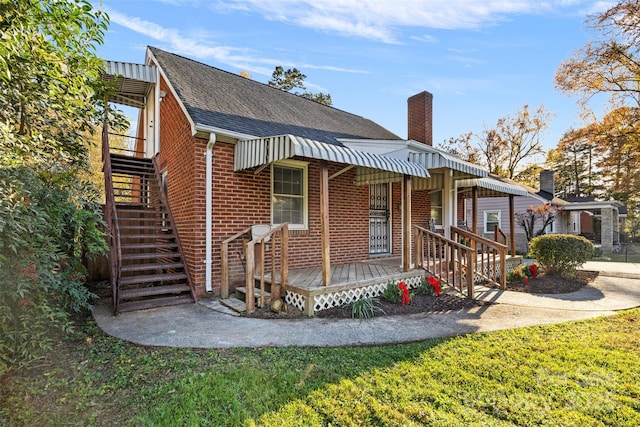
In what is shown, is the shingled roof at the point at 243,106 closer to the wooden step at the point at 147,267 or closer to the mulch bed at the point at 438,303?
the wooden step at the point at 147,267

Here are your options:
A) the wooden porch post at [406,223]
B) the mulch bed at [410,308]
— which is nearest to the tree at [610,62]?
the wooden porch post at [406,223]

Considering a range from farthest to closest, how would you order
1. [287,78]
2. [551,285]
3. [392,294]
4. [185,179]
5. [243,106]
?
[287,78] → [243,106] → [551,285] → [185,179] → [392,294]

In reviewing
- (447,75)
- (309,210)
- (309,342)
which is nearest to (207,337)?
(309,342)

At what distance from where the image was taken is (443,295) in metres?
6.49

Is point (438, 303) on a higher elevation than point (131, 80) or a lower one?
lower

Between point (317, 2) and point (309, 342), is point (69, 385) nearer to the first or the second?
point (309, 342)

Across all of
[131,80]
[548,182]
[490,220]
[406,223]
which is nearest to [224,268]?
[406,223]

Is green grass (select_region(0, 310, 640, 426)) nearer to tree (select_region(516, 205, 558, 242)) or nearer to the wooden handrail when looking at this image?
the wooden handrail

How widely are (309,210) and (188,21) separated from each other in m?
5.51

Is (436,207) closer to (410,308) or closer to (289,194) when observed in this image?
(289,194)

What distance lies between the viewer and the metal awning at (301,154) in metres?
4.68

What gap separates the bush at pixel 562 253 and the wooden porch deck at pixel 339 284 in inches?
179

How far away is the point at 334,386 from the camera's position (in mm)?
2834

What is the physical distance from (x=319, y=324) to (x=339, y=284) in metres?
0.91
